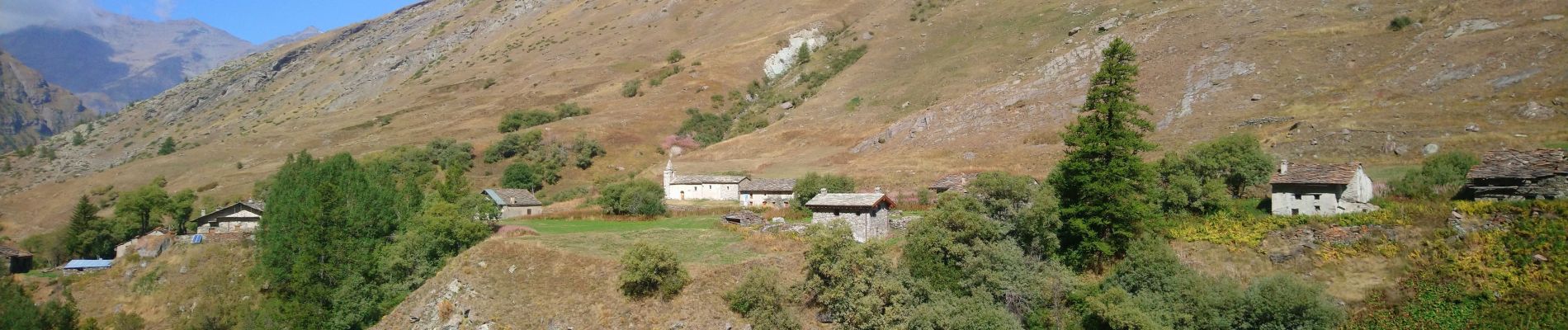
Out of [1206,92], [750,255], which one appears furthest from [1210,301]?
[1206,92]

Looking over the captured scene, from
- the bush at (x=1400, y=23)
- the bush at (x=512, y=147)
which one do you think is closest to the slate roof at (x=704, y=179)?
the bush at (x=512, y=147)

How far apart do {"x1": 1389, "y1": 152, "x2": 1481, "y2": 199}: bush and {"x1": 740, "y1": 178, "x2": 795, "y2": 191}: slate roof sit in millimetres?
32043

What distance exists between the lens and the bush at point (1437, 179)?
2797cm

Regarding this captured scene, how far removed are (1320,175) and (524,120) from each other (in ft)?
276

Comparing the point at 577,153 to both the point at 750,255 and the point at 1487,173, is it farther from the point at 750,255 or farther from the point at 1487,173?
the point at 1487,173

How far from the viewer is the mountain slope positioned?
4659 cm

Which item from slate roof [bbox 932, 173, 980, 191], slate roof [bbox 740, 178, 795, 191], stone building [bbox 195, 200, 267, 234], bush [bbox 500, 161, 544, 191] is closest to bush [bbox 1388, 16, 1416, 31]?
slate roof [bbox 932, 173, 980, 191]

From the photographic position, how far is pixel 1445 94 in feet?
151

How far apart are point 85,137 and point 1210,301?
20532 centimetres

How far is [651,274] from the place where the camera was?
27953 mm

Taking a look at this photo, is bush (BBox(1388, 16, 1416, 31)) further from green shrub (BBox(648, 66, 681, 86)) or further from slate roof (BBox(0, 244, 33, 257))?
slate roof (BBox(0, 244, 33, 257))

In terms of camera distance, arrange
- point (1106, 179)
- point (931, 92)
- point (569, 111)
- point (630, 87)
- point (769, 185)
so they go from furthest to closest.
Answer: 1. point (630, 87)
2. point (569, 111)
3. point (931, 92)
4. point (769, 185)
5. point (1106, 179)

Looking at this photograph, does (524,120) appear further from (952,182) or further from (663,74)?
(952,182)

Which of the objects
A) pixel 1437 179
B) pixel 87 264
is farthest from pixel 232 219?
pixel 1437 179
